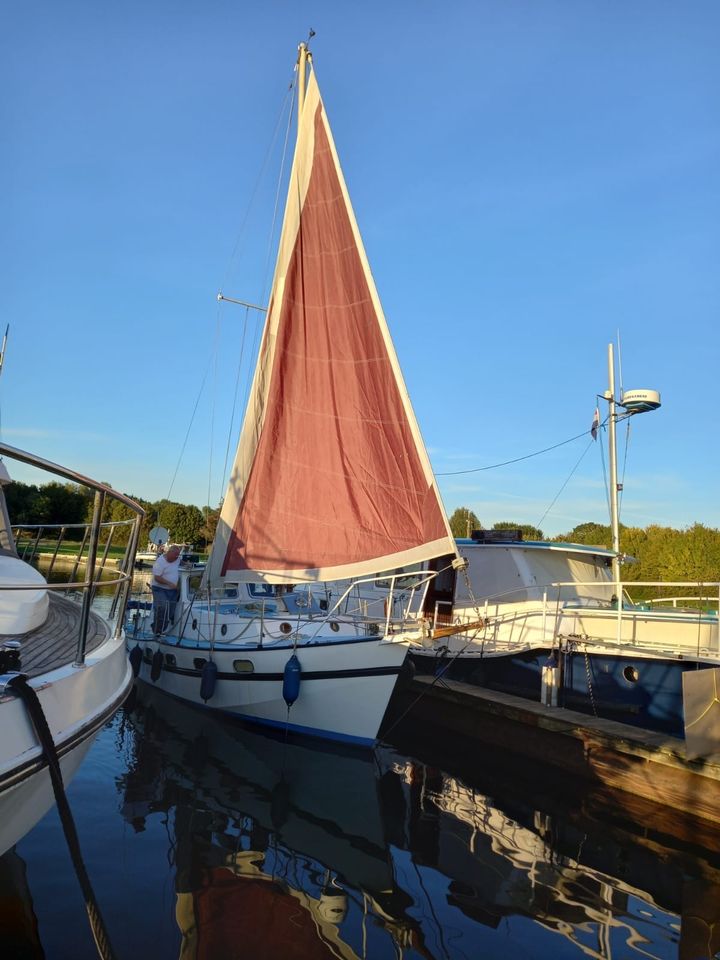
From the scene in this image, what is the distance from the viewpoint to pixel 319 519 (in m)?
10.6

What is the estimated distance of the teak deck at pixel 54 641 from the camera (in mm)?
4410

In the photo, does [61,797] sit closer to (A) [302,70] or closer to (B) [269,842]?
(B) [269,842]

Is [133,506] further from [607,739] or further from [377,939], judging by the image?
[607,739]

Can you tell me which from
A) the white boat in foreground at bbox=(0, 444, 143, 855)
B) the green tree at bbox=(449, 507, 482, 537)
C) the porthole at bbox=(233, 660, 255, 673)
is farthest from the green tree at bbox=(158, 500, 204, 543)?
the white boat in foreground at bbox=(0, 444, 143, 855)

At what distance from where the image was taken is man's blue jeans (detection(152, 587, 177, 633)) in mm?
14242

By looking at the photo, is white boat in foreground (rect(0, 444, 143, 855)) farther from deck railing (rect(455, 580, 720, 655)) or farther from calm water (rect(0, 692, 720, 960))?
deck railing (rect(455, 580, 720, 655))

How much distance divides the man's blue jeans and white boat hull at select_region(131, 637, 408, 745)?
2.55 metres

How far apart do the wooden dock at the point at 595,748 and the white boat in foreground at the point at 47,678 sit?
7.13m

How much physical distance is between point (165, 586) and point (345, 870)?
27.8 feet

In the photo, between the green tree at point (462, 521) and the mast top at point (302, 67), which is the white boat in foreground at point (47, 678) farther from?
the green tree at point (462, 521)

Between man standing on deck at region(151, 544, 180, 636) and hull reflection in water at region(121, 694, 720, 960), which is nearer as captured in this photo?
hull reflection in water at region(121, 694, 720, 960)

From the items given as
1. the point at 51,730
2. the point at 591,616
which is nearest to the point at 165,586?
the point at 591,616

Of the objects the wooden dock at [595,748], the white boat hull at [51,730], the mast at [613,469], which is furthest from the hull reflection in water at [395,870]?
the mast at [613,469]

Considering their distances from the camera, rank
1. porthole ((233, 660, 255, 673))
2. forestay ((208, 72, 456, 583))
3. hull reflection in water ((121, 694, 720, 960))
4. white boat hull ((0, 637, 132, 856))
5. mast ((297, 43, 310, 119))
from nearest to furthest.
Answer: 1. white boat hull ((0, 637, 132, 856))
2. hull reflection in water ((121, 694, 720, 960))
3. forestay ((208, 72, 456, 583))
4. porthole ((233, 660, 255, 673))
5. mast ((297, 43, 310, 119))
